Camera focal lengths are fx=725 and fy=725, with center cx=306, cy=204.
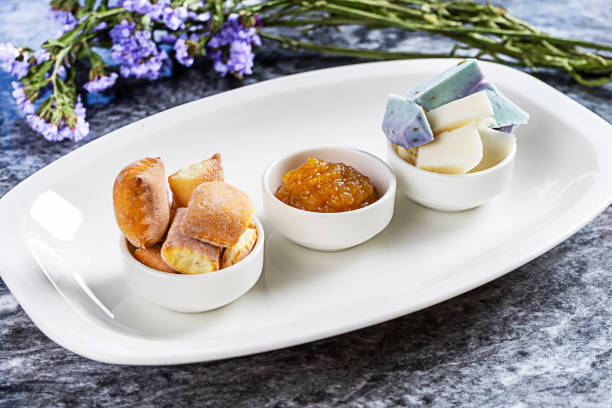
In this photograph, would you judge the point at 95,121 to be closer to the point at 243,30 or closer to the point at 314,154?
the point at 243,30

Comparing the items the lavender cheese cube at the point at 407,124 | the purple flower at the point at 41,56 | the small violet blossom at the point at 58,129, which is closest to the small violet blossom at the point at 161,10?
the purple flower at the point at 41,56

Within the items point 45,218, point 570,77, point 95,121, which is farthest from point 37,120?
point 570,77

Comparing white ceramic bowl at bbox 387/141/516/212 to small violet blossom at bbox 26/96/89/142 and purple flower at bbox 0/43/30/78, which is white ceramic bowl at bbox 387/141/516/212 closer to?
small violet blossom at bbox 26/96/89/142

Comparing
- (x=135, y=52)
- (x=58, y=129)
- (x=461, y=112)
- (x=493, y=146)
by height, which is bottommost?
(x=58, y=129)

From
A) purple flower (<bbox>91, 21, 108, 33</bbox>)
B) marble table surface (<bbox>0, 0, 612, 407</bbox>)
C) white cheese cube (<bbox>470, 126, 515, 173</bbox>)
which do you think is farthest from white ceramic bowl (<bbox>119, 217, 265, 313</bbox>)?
purple flower (<bbox>91, 21, 108, 33</bbox>)

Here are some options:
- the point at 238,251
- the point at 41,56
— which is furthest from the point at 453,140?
the point at 41,56

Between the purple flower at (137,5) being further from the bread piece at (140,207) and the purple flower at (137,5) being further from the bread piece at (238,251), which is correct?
the bread piece at (238,251)

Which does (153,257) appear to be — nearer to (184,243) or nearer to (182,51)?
(184,243)
